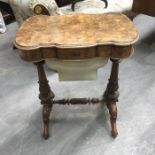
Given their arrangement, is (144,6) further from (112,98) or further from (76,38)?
(76,38)

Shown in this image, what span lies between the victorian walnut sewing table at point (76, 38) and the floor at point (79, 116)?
0.41 m

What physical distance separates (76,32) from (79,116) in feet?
2.40

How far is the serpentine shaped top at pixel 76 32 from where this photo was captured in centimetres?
135

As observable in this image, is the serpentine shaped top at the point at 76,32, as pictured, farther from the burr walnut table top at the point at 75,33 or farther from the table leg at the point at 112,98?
the table leg at the point at 112,98

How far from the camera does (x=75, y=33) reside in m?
1.45

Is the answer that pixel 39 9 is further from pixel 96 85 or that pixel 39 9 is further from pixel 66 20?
pixel 96 85

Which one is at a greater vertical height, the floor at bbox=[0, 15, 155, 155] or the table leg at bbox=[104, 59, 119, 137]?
the table leg at bbox=[104, 59, 119, 137]

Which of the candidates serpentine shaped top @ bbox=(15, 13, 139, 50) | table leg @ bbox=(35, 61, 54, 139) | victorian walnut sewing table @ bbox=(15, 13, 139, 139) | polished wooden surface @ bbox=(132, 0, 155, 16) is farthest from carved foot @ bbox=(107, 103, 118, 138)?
polished wooden surface @ bbox=(132, 0, 155, 16)

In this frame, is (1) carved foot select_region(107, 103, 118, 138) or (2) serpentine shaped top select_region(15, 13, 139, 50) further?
(1) carved foot select_region(107, 103, 118, 138)

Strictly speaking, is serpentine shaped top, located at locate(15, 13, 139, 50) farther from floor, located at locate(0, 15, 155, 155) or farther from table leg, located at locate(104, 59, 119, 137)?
floor, located at locate(0, 15, 155, 155)

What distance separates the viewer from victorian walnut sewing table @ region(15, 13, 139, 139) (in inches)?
53.0

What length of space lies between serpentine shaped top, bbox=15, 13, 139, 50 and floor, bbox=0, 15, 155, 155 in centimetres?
72

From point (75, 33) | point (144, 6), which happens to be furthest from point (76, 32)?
point (144, 6)

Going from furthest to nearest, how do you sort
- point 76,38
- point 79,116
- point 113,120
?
point 79,116
point 113,120
point 76,38
